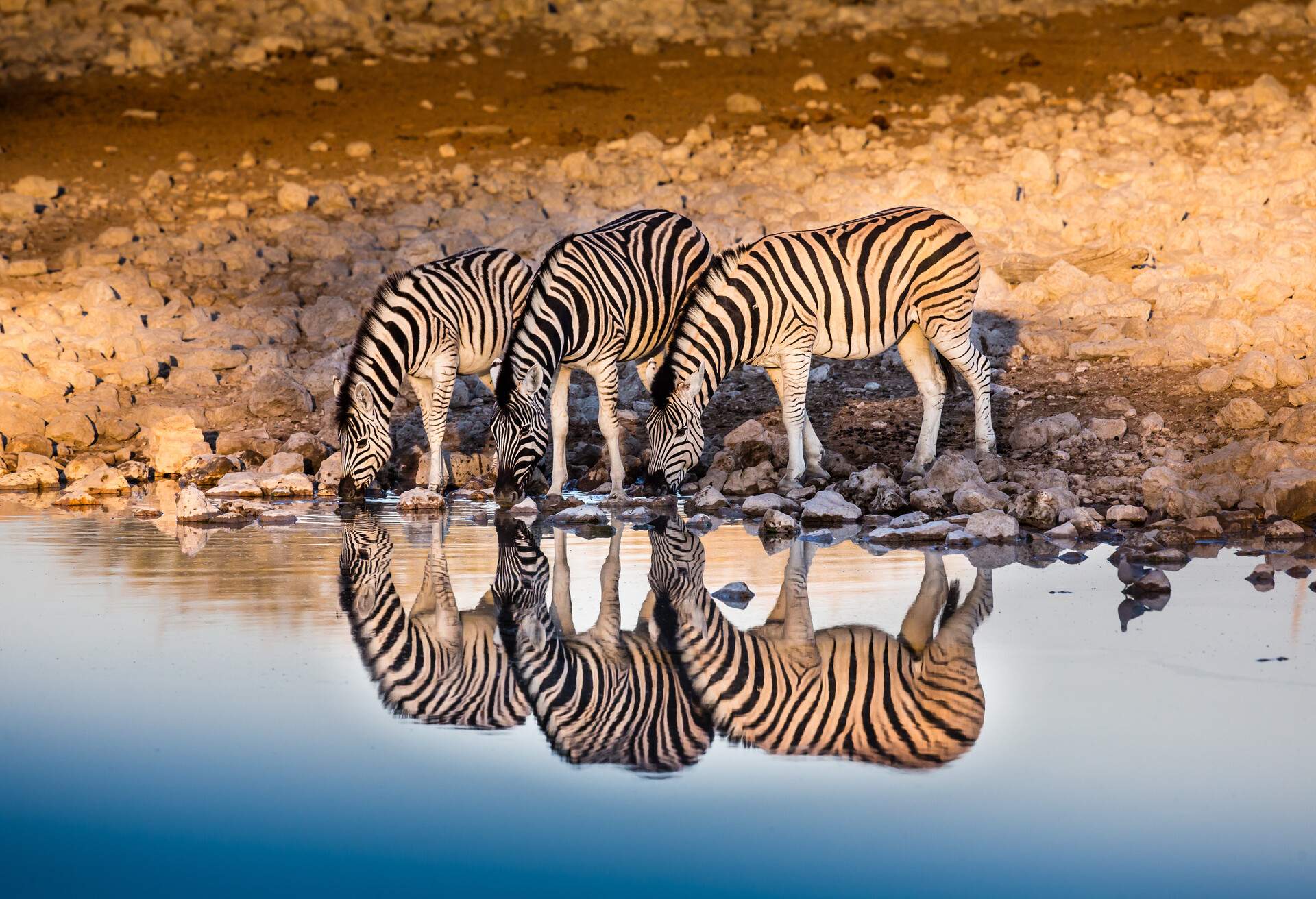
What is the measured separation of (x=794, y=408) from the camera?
35.4ft

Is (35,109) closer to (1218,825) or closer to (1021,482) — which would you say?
(1021,482)

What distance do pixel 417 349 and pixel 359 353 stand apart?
44cm

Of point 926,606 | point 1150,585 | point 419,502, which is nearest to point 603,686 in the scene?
point 926,606

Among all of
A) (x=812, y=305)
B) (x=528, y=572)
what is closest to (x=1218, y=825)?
(x=528, y=572)

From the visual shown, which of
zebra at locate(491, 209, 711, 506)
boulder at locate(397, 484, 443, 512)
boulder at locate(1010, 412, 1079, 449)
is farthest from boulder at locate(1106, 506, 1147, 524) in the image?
boulder at locate(397, 484, 443, 512)

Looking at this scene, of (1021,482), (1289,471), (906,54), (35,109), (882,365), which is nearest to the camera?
(1289,471)

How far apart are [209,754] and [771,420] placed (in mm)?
8089

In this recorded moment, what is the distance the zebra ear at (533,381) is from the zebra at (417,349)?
84 centimetres

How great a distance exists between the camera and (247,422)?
42.2ft

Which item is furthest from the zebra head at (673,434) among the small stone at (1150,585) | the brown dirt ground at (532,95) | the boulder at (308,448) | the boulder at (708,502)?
the brown dirt ground at (532,95)

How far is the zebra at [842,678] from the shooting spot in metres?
4.82

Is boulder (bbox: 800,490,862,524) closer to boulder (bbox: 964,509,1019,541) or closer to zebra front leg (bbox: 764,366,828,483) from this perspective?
boulder (bbox: 964,509,1019,541)

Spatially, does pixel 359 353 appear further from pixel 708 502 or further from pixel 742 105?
pixel 742 105

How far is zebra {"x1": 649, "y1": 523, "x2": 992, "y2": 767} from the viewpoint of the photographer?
190 inches
